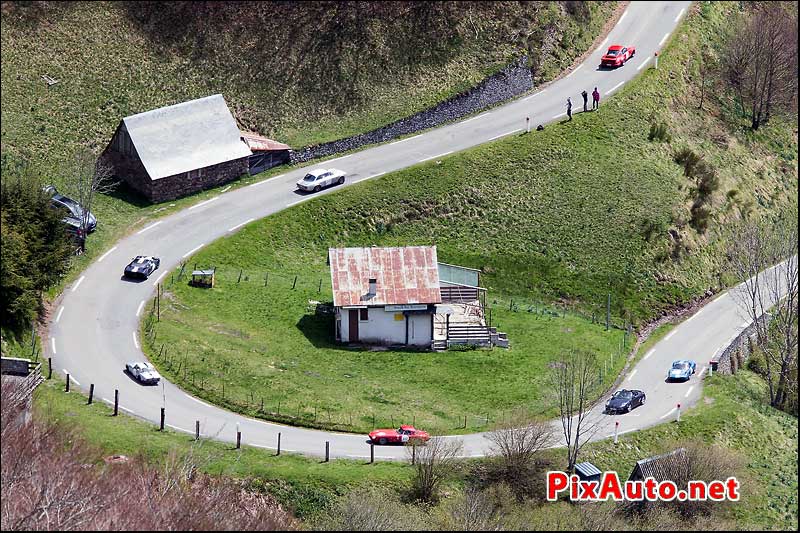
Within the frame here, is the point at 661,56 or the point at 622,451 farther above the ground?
the point at 661,56

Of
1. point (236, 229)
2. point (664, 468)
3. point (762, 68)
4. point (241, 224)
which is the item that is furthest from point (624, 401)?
point (762, 68)

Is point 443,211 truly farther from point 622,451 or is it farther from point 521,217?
point 622,451

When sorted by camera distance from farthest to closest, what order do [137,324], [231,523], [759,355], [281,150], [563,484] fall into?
[281,150] < [759,355] < [137,324] < [563,484] < [231,523]

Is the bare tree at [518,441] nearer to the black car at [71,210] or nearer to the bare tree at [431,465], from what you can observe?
the bare tree at [431,465]

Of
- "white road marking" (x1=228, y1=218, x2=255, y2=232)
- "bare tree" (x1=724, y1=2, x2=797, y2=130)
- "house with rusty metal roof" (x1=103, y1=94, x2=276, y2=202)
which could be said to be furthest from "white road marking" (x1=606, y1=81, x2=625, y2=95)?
"white road marking" (x1=228, y1=218, x2=255, y2=232)

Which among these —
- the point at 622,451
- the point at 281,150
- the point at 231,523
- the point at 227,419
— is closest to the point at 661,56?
the point at 281,150

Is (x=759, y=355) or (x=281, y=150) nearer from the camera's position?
(x=759, y=355)
